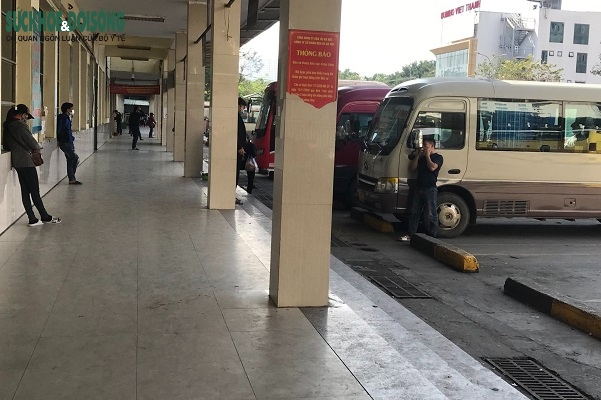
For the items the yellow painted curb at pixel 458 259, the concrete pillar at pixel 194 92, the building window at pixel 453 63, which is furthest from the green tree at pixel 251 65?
the yellow painted curb at pixel 458 259

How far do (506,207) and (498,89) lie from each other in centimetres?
201

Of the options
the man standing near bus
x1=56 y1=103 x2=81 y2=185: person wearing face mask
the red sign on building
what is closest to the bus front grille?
the man standing near bus

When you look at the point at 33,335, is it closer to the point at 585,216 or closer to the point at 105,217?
the point at 105,217

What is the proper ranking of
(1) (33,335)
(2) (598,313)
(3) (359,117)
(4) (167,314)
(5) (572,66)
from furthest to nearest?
(5) (572,66) < (3) (359,117) < (2) (598,313) < (4) (167,314) < (1) (33,335)

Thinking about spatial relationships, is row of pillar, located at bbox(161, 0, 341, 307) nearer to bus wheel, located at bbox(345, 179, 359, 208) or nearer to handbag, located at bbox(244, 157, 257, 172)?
bus wheel, located at bbox(345, 179, 359, 208)

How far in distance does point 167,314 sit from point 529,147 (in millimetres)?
8181

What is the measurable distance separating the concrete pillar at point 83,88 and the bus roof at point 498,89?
37.6 ft

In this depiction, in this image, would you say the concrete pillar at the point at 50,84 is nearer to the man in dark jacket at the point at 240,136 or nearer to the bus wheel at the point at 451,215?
the man in dark jacket at the point at 240,136

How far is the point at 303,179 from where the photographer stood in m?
6.07

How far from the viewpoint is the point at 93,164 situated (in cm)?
2088

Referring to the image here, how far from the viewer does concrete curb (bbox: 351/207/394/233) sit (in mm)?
11938

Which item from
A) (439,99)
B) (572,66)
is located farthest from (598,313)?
(572,66)

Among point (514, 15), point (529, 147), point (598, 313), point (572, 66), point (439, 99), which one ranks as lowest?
point (598, 313)

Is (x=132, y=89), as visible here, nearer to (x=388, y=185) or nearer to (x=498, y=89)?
(x=388, y=185)
